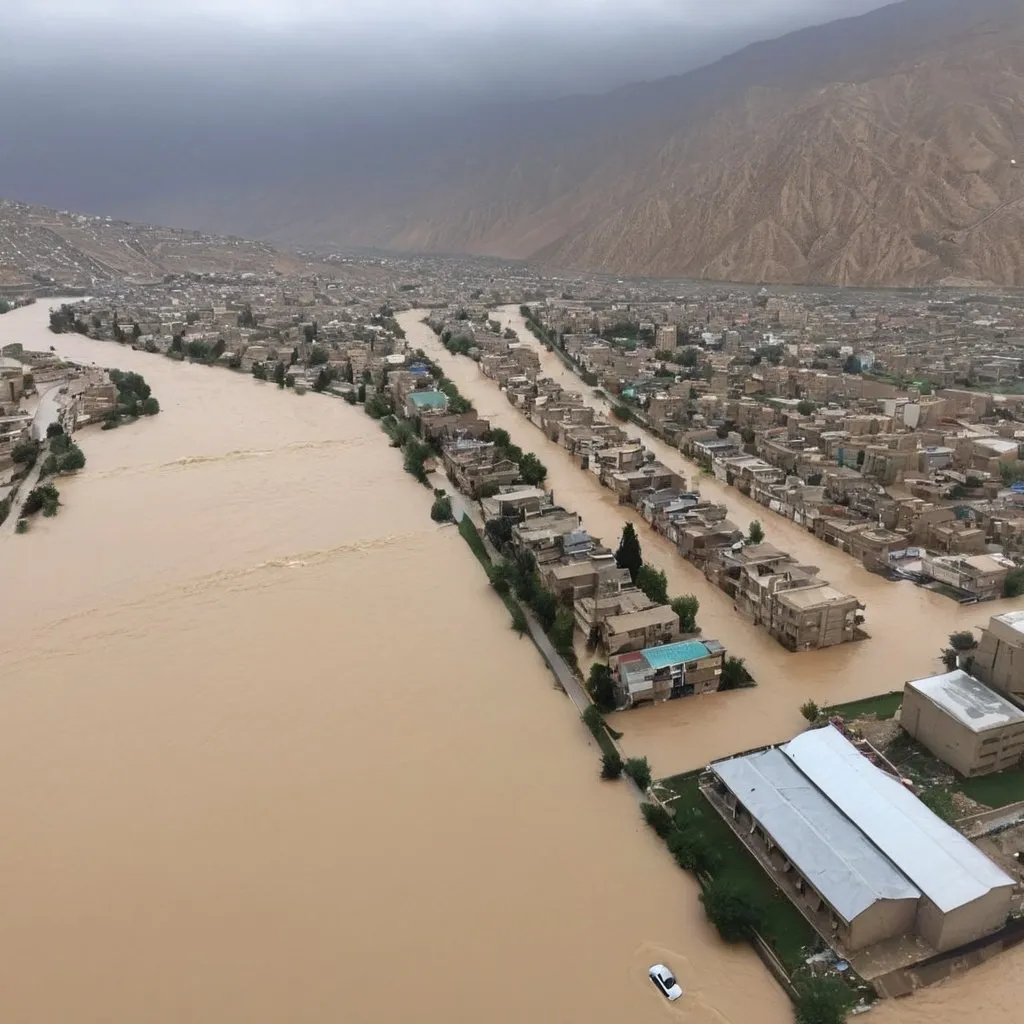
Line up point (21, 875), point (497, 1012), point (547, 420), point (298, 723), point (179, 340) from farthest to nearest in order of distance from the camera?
point (179, 340)
point (547, 420)
point (298, 723)
point (21, 875)
point (497, 1012)

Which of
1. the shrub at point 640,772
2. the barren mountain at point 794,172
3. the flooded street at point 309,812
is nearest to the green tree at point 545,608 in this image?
the flooded street at point 309,812

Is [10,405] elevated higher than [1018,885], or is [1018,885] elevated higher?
[10,405]

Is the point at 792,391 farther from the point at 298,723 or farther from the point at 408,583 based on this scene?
the point at 298,723

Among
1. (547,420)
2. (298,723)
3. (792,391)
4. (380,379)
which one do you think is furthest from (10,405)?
(792,391)

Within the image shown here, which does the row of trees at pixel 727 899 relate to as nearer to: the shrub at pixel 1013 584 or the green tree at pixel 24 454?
the shrub at pixel 1013 584

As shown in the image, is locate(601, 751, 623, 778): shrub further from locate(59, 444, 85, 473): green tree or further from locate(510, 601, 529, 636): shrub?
locate(59, 444, 85, 473): green tree

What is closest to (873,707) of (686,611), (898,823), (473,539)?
(686,611)
